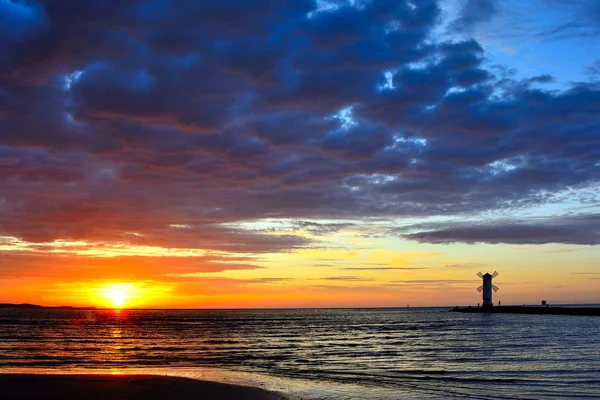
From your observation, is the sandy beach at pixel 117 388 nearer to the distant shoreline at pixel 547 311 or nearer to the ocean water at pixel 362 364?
the ocean water at pixel 362 364

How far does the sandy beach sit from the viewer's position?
24.1 meters

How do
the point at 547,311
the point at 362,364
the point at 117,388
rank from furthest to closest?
1. the point at 547,311
2. the point at 362,364
3. the point at 117,388

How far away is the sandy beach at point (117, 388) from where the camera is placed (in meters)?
24.1

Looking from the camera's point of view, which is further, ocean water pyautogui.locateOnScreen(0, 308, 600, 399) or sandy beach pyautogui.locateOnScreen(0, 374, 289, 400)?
ocean water pyautogui.locateOnScreen(0, 308, 600, 399)

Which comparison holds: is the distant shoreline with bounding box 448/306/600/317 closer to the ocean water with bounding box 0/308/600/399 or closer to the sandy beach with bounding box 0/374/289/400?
the ocean water with bounding box 0/308/600/399

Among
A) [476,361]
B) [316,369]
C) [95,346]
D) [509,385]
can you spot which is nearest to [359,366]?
[316,369]

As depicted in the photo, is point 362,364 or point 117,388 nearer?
point 117,388

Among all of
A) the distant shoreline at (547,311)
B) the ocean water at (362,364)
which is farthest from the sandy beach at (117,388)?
the distant shoreline at (547,311)

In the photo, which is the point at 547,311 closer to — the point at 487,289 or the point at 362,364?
the point at 487,289

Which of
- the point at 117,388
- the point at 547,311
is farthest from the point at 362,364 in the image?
the point at 547,311

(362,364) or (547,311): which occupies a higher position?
(362,364)

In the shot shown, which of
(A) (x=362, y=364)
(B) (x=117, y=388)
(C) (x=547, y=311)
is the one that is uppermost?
(B) (x=117, y=388)

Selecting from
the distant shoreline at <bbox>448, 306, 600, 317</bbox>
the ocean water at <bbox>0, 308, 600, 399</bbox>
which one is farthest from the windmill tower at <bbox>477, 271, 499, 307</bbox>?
the ocean water at <bbox>0, 308, 600, 399</bbox>

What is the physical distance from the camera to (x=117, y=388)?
25.7m
